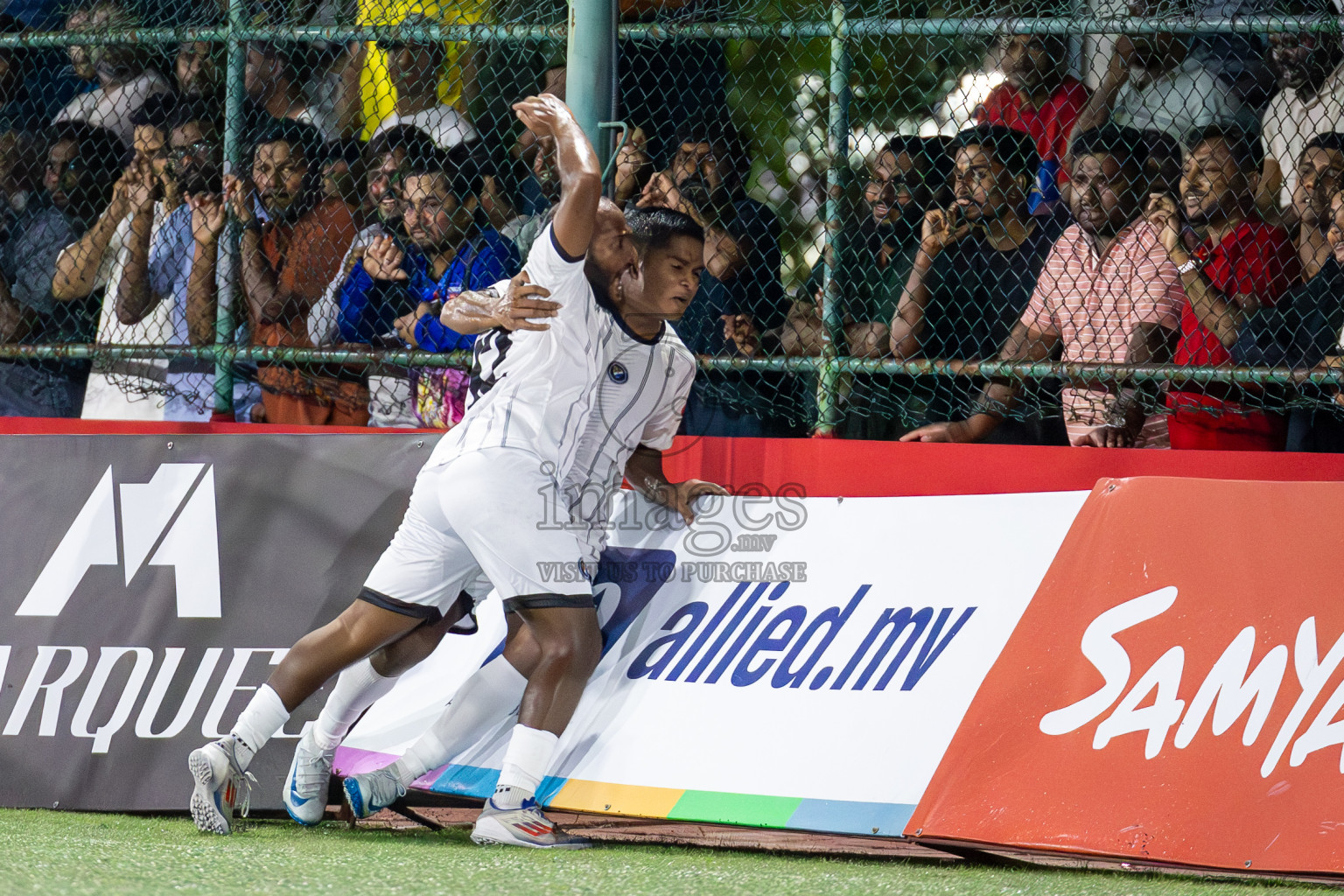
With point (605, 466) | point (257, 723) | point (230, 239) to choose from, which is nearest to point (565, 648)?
point (605, 466)

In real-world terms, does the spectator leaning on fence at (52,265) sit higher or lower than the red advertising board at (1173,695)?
higher

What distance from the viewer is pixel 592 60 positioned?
4.39m

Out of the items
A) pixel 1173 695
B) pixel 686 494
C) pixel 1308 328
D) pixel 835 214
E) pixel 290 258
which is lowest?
pixel 1173 695

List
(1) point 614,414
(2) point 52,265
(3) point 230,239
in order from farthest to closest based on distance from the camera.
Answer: (2) point 52,265
(3) point 230,239
(1) point 614,414

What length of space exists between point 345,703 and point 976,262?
2.50 metres

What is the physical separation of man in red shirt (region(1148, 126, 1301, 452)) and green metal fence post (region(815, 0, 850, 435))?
1.01m

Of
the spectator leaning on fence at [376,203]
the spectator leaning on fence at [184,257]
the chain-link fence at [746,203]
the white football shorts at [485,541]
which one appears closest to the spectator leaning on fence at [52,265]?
the chain-link fence at [746,203]

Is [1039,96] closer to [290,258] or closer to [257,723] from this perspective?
[290,258]

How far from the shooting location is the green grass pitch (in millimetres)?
2939

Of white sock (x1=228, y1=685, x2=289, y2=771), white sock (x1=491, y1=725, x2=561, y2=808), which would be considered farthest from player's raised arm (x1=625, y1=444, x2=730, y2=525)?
white sock (x1=228, y1=685, x2=289, y2=771)

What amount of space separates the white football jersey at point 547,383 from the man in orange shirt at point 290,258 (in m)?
1.35

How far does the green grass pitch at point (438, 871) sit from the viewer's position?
9.64 ft

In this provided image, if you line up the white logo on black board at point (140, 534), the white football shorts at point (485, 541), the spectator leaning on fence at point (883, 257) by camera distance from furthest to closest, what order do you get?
the spectator leaning on fence at point (883, 257) → the white logo on black board at point (140, 534) → the white football shorts at point (485, 541)

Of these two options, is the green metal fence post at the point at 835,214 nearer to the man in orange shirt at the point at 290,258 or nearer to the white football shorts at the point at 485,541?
the white football shorts at the point at 485,541
